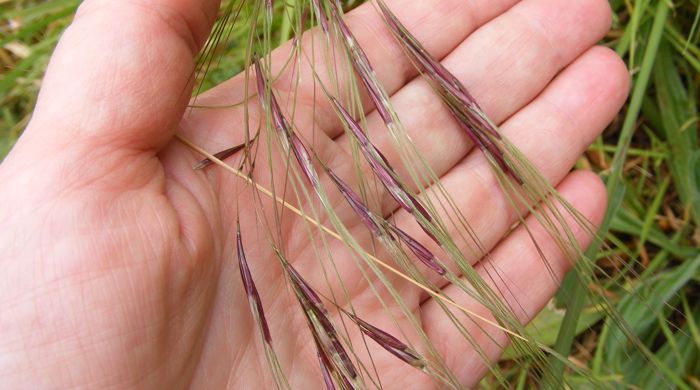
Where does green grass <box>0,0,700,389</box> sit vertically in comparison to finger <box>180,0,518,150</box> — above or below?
below

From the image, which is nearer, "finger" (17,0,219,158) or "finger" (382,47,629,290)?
"finger" (17,0,219,158)

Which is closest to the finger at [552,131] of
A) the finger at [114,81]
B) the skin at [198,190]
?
the skin at [198,190]

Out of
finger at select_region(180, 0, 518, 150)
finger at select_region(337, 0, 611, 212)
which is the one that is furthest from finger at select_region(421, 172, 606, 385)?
finger at select_region(180, 0, 518, 150)

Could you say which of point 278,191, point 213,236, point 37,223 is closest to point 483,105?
point 278,191

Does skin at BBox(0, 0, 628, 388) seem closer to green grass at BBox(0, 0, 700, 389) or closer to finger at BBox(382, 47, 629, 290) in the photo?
finger at BBox(382, 47, 629, 290)

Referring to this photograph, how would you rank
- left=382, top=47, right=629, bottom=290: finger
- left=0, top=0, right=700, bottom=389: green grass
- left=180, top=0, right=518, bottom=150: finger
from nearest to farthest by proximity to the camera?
left=180, top=0, right=518, bottom=150: finger, left=382, top=47, right=629, bottom=290: finger, left=0, top=0, right=700, bottom=389: green grass

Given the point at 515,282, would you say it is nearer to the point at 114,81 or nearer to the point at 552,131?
the point at 552,131

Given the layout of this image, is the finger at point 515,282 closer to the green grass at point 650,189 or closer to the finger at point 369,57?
the green grass at point 650,189
